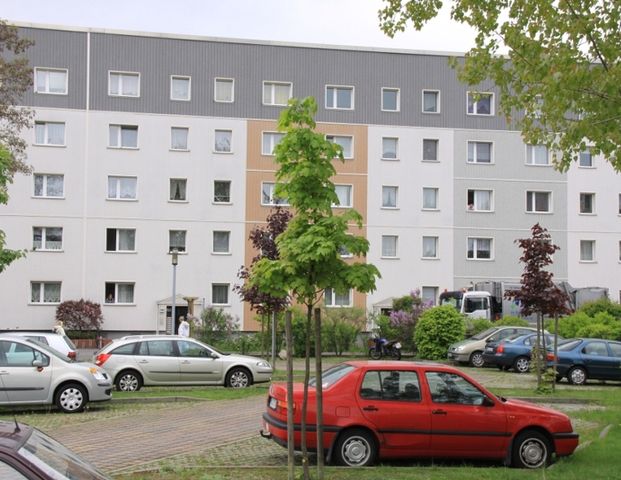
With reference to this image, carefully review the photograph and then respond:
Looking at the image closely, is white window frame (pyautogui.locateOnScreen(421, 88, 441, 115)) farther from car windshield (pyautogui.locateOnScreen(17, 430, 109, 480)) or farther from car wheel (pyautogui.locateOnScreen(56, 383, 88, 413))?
car windshield (pyautogui.locateOnScreen(17, 430, 109, 480))

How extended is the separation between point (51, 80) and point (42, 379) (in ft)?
110

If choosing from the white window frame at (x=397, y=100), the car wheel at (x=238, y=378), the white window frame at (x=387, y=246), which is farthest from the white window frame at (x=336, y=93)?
the car wheel at (x=238, y=378)

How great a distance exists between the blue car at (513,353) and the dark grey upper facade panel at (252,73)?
915 inches

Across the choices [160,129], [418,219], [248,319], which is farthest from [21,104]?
[418,219]

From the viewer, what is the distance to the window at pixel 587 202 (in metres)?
50.7

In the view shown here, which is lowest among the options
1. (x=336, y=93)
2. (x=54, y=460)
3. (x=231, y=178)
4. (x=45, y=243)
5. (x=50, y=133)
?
(x=54, y=460)

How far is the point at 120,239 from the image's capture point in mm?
45438

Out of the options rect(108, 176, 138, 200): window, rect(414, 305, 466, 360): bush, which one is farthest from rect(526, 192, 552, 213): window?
rect(108, 176, 138, 200): window

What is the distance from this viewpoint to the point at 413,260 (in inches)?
1902

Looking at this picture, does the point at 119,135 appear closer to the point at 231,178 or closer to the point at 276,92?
the point at 231,178

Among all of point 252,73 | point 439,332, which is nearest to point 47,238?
point 252,73

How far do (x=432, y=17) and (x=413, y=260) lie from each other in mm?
37677

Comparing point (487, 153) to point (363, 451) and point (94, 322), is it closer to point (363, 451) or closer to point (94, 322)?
point (94, 322)

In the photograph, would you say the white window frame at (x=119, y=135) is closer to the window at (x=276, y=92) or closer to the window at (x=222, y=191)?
the window at (x=222, y=191)
